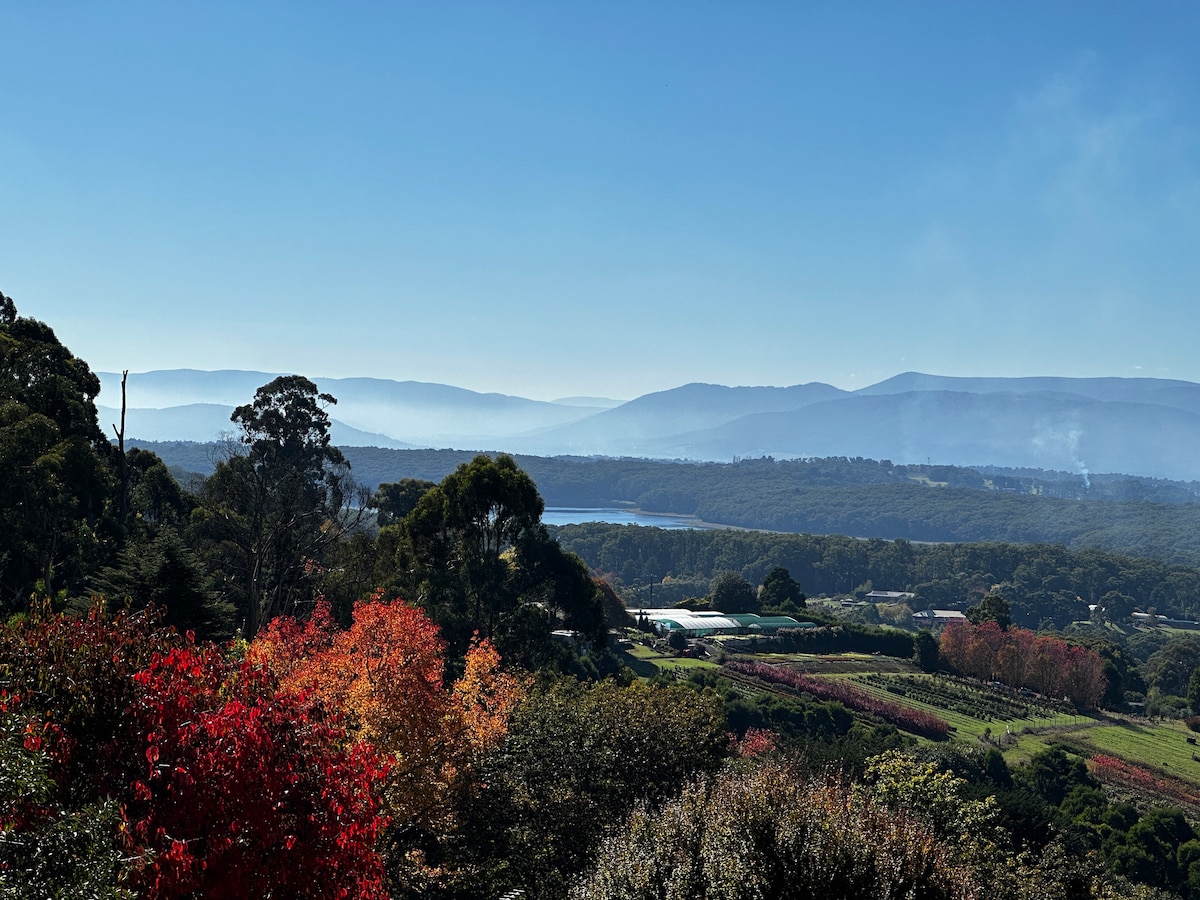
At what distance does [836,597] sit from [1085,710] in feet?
321

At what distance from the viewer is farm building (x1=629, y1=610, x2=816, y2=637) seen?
72000 mm

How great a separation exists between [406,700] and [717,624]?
58.7 meters

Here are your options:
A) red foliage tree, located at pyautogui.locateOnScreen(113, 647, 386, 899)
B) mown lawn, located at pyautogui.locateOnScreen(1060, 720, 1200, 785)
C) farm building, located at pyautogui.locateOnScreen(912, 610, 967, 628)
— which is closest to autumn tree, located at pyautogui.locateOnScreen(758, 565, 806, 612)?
mown lawn, located at pyautogui.locateOnScreen(1060, 720, 1200, 785)

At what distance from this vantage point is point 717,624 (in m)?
73.9

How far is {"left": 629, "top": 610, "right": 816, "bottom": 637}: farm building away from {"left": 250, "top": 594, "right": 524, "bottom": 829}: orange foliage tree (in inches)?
1866

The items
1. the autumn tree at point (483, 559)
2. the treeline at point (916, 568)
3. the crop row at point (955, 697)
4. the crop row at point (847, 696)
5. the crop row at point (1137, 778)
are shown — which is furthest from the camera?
the treeline at point (916, 568)

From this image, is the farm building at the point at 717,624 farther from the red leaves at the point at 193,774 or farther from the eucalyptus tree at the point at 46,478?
the red leaves at the point at 193,774

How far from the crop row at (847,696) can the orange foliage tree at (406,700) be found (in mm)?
32579

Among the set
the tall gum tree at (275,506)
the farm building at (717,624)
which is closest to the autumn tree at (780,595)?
the farm building at (717,624)

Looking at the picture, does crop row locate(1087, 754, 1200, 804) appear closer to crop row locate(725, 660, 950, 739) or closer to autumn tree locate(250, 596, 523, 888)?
crop row locate(725, 660, 950, 739)

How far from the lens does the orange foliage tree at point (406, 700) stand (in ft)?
55.3

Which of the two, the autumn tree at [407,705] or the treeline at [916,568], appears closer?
the autumn tree at [407,705]

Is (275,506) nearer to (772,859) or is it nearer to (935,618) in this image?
(772,859)

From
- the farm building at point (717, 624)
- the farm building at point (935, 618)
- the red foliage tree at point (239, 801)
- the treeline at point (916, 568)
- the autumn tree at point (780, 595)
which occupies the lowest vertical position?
the farm building at point (935, 618)
